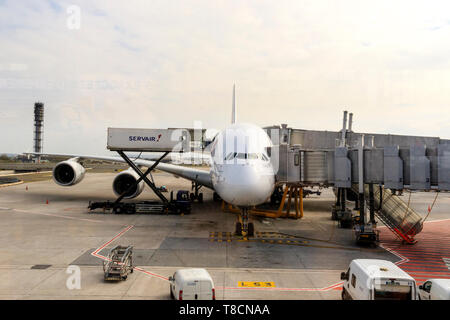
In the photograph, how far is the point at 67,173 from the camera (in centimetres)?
3114

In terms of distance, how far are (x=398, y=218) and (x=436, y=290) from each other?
11.5 meters

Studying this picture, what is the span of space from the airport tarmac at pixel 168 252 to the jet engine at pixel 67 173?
4.35m

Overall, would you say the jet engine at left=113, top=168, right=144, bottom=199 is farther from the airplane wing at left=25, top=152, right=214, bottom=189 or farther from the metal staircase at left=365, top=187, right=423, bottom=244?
the metal staircase at left=365, top=187, right=423, bottom=244

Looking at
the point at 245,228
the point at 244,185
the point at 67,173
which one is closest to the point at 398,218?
the point at 245,228

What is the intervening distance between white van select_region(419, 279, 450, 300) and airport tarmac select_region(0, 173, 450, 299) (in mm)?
2455

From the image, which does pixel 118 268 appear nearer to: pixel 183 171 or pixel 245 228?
pixel 245 228

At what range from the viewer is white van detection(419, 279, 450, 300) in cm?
830

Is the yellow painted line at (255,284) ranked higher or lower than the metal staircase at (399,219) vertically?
lower

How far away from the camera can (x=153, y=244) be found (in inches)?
647

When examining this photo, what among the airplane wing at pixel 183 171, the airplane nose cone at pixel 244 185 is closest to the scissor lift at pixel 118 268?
the airplane nose cone at pixel 244 185

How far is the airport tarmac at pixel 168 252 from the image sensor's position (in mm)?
10555

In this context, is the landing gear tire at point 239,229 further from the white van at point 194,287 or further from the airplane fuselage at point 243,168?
the white van at point 194,287
